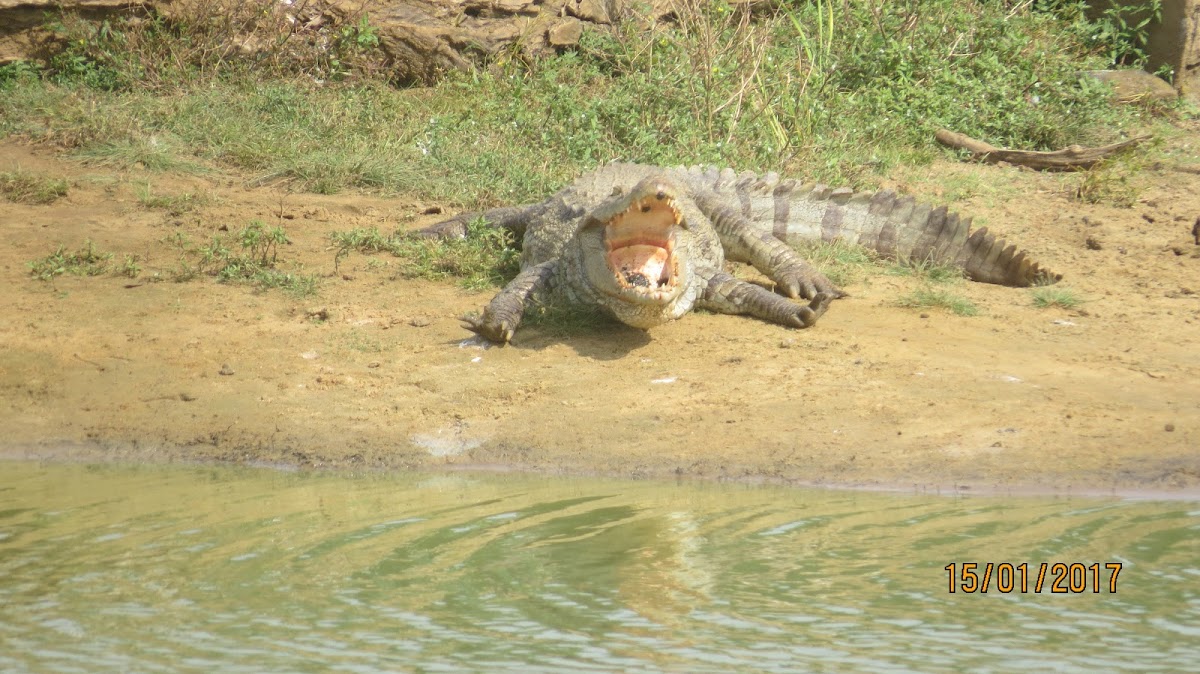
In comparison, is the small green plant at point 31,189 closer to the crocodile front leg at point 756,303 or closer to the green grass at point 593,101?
the green grass at point 593,101

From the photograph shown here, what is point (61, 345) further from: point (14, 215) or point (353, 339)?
point (14, 215)

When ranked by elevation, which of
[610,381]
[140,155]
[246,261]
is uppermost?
[140,155]

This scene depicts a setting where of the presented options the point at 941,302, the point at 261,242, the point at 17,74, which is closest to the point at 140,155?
the point at 17,74

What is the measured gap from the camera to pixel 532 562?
4402 millimetres

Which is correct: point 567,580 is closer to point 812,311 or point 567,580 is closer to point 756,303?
point 812,311

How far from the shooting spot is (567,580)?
4258 mm

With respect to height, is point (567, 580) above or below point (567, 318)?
below

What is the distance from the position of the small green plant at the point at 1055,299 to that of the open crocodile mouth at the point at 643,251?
2.10 metres

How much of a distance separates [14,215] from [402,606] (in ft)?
18.4

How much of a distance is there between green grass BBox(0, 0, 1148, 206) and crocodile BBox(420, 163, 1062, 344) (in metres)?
→ 0.87

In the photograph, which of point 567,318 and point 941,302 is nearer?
point 567,318

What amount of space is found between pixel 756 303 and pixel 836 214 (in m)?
1.39

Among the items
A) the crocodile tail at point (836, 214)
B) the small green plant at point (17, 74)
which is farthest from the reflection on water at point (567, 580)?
the small green plant at point (17, 74)

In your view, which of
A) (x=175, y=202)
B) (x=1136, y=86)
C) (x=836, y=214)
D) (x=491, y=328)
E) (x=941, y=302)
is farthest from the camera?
(x=1136, y=86)
